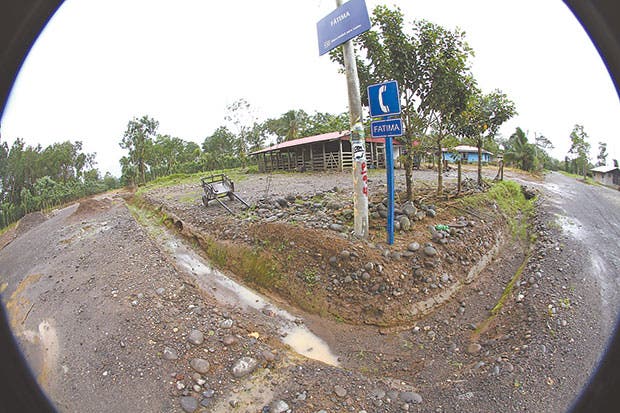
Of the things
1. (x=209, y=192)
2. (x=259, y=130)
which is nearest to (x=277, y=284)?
(x=209, y=192)

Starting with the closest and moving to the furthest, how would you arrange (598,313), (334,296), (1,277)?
(1,277)
(598,313)
(334,296)

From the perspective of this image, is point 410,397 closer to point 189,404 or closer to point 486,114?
point 189,404

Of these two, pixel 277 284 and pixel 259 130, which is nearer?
pixel 277 284

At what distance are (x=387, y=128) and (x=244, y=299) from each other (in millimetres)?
3331

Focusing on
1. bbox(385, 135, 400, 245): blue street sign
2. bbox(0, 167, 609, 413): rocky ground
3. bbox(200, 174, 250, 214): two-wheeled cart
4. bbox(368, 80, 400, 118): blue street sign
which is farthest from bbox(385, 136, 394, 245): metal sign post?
bbox(200, 174, 250, 214): two-wheeled cart

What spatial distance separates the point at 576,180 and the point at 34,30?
4467 millimetres

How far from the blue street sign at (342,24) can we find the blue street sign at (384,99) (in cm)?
76

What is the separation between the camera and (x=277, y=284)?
411 cm

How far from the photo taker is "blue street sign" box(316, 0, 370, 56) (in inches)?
136

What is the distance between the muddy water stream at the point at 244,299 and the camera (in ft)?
10.1

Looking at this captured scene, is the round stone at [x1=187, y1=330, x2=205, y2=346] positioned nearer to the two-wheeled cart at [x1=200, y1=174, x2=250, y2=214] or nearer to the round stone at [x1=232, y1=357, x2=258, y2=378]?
the round stone at [x1=232, y1=357, x2=258, y2=378]

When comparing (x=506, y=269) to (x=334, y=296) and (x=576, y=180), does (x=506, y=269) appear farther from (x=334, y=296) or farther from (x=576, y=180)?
(x=334, y=296)

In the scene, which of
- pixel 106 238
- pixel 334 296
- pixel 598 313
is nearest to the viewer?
pixel 598 313

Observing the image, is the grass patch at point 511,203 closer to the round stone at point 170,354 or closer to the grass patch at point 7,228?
the round stone at point 170,354
